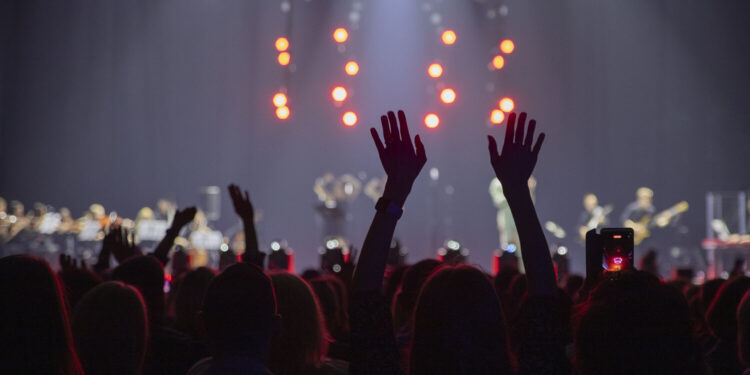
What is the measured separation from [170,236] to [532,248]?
2.65 meters

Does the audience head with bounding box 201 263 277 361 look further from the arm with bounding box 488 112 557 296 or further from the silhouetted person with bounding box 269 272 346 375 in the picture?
the arm with bounding box 488 112 557 296

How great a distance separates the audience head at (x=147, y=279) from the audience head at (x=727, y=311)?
220 centimetres

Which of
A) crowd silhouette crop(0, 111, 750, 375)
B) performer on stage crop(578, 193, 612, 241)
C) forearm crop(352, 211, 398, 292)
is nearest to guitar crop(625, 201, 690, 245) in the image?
performer on stage crop(578, 193, 612, 241)

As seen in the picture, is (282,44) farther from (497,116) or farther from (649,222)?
(649,222)

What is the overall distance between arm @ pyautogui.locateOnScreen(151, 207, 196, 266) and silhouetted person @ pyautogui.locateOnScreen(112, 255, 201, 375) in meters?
0.58

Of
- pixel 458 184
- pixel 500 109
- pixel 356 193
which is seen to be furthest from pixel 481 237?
pixel 500 109

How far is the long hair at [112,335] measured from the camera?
219 cm

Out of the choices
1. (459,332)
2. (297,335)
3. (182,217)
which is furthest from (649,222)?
(459,332)

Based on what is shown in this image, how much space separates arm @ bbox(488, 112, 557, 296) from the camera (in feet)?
5.72

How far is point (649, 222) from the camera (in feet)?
47.4

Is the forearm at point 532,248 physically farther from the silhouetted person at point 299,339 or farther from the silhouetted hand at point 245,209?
the silhouetted hand at point 245,209

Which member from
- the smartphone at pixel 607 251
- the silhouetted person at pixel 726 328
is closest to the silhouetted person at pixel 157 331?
the smartphone at pixel 607 251

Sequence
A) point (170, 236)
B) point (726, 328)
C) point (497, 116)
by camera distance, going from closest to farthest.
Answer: point (726, 328), point (170, 236), point (497, 116)

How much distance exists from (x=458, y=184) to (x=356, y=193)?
2314mm
